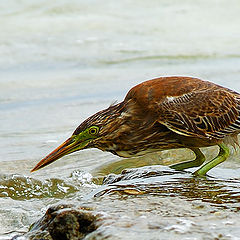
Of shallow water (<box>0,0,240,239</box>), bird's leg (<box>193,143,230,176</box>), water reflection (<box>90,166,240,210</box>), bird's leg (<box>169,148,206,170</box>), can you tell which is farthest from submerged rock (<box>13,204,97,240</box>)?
bird's leg (<box>169,148,206,170</box>)

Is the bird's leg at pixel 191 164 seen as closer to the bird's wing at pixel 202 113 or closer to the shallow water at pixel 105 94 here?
the shallow water at pixel 105 94

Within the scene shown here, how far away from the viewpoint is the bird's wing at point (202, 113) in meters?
5.23

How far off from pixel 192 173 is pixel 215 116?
20.3 inches

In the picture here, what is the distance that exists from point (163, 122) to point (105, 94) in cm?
545

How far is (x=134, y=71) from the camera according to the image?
478 inches

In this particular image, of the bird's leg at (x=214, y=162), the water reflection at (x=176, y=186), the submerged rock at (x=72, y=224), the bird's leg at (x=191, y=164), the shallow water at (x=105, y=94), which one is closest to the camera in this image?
the submerged rock at (x=72, y=224)

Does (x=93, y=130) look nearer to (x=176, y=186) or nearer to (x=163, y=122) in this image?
(x=163, y=122)

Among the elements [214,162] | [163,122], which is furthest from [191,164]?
[163,122]

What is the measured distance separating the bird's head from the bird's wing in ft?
1.36

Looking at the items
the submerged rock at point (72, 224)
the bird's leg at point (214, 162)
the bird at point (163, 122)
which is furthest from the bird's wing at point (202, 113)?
the submerged rock at point (72, 224)

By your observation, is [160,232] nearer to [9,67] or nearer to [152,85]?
[152,85]

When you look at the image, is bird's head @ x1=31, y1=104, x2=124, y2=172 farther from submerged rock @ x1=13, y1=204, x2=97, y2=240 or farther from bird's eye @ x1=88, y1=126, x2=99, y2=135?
submerged rock @ x1=13, y1=204, x2=97, y2=240

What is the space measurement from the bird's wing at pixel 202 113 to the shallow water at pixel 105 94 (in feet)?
1.30

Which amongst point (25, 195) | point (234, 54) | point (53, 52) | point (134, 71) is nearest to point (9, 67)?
point (53, 52)
